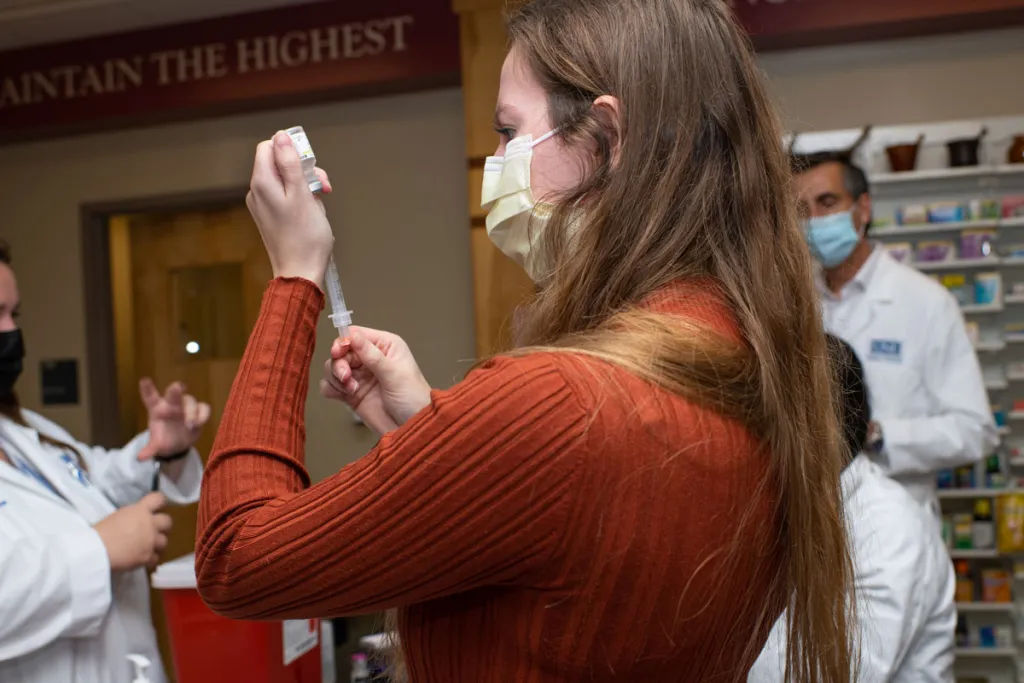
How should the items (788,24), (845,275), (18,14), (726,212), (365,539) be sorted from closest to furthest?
(365,539), (726,212), (845,275), (788,24), (18,14)

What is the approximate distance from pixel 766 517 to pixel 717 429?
11 centimetres

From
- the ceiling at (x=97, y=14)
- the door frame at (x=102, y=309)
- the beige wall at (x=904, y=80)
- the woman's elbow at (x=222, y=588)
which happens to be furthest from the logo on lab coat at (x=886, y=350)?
the door frame at (x=102, y=309)

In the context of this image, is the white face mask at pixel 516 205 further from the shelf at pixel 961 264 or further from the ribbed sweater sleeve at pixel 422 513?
the shelf at pixel 961 264

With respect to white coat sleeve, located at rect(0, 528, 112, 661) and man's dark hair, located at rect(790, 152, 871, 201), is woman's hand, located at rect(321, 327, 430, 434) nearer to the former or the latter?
white coat sleeve, located at rect(0, 528, 112, 661)

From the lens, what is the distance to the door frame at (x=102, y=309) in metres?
4.51

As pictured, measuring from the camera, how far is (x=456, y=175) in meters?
4.10

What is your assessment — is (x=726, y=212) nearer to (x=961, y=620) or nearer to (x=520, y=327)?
(x=520, y=327)

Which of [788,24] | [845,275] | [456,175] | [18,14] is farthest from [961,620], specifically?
[18,14]

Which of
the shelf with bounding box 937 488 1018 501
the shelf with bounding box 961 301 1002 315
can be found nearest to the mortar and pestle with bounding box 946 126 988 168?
the shelf with bounding box 961 301 1002 315

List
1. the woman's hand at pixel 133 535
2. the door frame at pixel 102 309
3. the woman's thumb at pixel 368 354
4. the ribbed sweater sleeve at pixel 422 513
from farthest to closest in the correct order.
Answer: the door frame at pixel 102 309 → the woman's hand at pixel 133 535 → the woman's thumb at pixel 368 354 → the ribbed sweater sleeve at pixel 422 513

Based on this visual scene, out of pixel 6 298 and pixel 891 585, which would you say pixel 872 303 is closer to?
pixel 891 585

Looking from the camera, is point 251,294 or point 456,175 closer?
point 456,175

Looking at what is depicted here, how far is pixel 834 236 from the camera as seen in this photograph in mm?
2887

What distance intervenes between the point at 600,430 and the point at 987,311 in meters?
3.14
